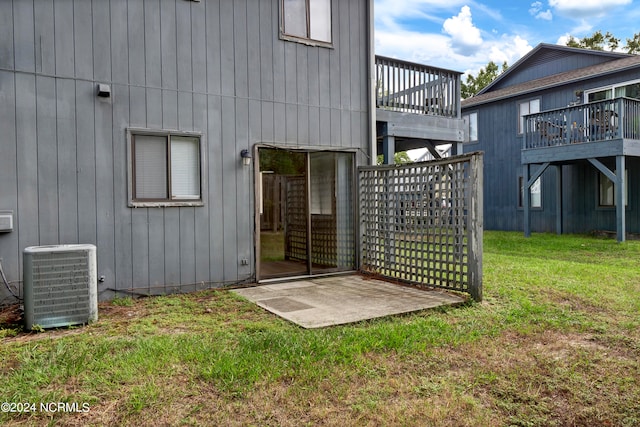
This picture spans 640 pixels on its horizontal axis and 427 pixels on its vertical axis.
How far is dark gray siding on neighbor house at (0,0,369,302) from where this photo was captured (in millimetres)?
4836

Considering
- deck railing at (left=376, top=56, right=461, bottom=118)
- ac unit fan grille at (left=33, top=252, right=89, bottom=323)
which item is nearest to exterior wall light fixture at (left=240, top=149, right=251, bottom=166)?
ac unit fan grille at (left=33, top=252, right=89, bottom=323)

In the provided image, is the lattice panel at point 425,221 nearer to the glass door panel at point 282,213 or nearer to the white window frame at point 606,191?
the glass door panel at point 282,213

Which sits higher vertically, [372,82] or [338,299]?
[372,82]

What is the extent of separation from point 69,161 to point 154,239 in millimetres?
1268

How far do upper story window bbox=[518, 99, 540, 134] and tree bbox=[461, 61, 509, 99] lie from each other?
16588 mm

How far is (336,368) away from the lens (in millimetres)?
3109

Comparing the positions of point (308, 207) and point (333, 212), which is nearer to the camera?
point (308, 207)

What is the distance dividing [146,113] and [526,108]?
14.0 meters

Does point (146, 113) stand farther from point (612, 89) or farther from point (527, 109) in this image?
point (527, 109)

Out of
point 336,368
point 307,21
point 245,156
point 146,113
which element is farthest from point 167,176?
point 336,368

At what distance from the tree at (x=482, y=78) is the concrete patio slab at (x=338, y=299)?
28.7m

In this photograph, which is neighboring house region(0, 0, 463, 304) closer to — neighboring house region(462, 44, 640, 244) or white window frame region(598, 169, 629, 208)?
neighboring house region(462, 44, 640, 244)

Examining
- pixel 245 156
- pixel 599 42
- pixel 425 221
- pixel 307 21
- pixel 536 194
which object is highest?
pixel 599 42

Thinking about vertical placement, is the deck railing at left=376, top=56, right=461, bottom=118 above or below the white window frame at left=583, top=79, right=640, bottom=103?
below
